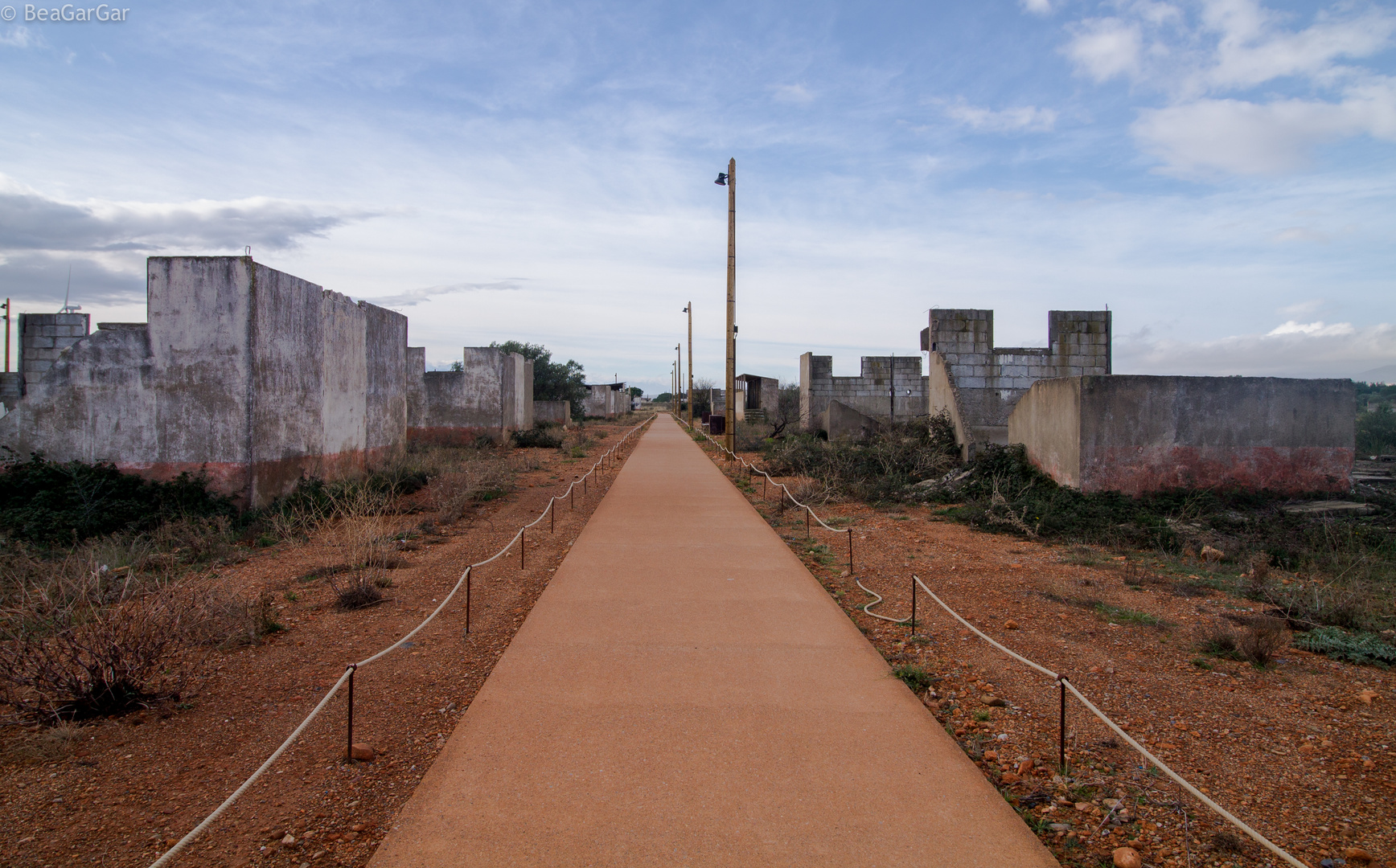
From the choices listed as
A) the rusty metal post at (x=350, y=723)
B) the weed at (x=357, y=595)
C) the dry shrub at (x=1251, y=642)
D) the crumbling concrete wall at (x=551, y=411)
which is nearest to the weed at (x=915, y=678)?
the dry shrub at (x=1251, y=642)

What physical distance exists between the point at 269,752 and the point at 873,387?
71.7 feet

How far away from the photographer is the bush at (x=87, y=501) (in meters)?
9.61

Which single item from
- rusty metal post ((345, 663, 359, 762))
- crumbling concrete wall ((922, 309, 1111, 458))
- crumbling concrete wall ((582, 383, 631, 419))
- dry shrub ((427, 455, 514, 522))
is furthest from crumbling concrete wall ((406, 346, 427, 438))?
crumbling concrete wall ((582, 383, 631, 419))

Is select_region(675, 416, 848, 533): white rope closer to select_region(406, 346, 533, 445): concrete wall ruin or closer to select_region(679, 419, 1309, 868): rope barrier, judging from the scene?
select_region(679, 419, 1309, 868): rope barrier

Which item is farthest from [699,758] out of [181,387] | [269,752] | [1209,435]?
[1209,435]

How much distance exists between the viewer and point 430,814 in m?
3.56

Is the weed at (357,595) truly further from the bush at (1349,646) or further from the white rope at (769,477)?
the bush at (1349,646)

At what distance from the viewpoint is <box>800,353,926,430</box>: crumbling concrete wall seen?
2391 cm

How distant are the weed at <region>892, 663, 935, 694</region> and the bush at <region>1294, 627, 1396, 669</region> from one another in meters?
3.39

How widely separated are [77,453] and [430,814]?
1051cm

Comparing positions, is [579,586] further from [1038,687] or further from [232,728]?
[1038,687]

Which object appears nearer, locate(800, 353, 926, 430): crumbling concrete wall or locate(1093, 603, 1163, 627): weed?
locate(1093, 603, 1163, 627): weed

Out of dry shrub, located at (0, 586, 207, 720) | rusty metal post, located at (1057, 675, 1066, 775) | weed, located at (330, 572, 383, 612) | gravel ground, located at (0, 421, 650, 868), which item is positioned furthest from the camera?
weed, located at (330, 572, 383, 612)

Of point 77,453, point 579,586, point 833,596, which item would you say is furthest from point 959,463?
point 77,453
